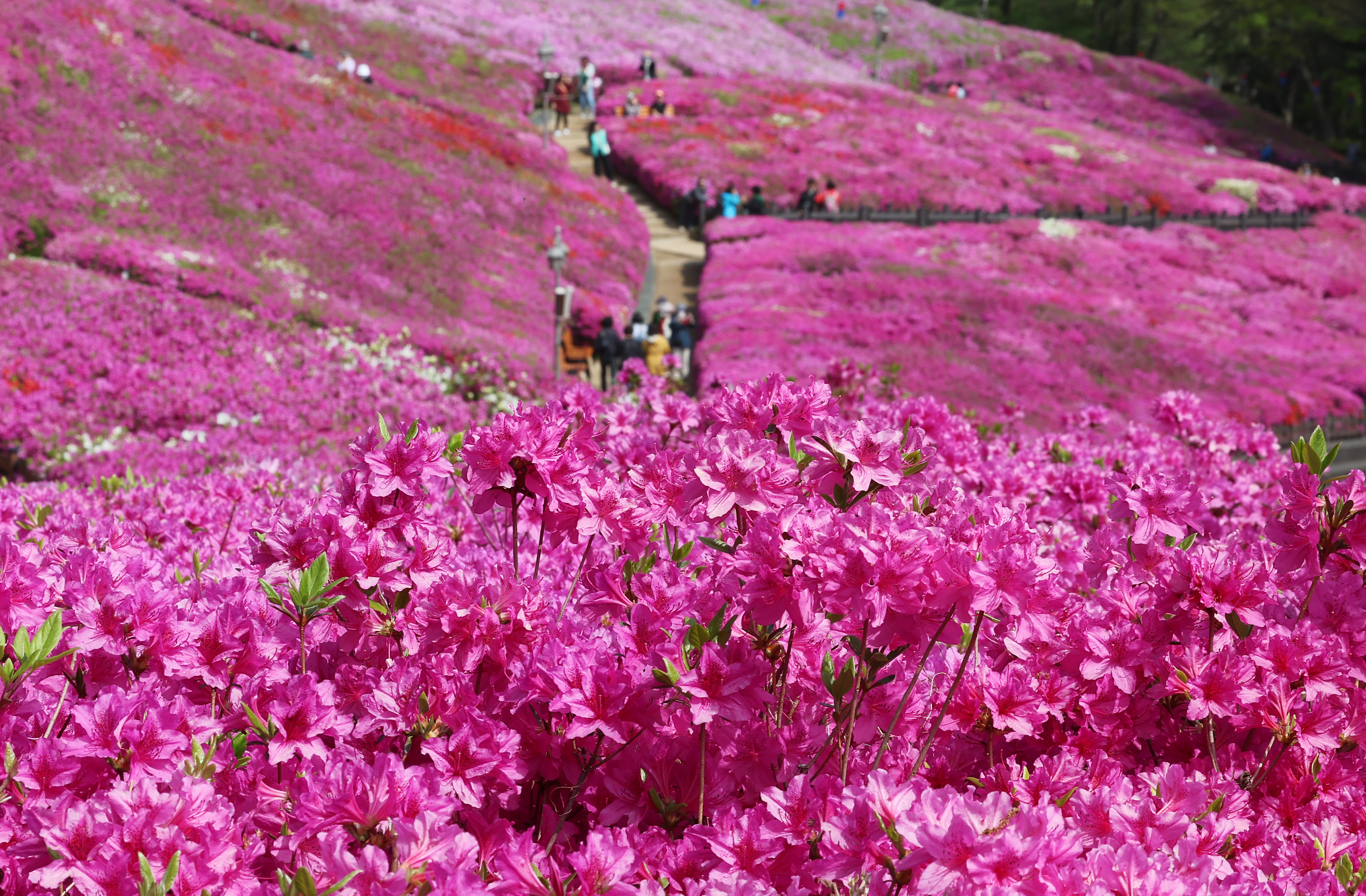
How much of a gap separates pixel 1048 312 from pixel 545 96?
16.3 m

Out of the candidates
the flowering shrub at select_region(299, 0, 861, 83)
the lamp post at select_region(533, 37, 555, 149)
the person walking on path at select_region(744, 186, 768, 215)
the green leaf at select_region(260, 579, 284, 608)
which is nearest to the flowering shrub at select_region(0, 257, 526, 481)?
the green leaf at select_region(260, 579, 284, 608)

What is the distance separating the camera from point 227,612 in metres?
2.76

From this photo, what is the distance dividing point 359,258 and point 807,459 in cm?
1886

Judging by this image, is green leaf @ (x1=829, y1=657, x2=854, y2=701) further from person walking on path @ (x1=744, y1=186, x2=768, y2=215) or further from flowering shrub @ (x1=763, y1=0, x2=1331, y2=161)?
flowering shrub @ (x1=763, y1=0, x2=1331, y2=161)

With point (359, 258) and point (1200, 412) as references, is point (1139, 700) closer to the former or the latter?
point (1200, 412)

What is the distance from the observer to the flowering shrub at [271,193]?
1762 cm

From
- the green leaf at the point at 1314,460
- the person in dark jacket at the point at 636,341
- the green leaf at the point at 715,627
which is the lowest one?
the person in dark jacket at the point at 636,341

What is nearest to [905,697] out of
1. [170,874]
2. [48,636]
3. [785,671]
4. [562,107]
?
[785,671]

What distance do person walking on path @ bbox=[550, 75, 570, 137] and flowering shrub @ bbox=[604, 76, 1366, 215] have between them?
5.03 ft

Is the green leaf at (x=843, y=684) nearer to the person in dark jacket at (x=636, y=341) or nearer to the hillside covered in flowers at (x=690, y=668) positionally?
the hillside covered in flowers at (x=690, y=668)

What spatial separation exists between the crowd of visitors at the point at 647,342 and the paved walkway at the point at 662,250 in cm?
263

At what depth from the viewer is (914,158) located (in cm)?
3622

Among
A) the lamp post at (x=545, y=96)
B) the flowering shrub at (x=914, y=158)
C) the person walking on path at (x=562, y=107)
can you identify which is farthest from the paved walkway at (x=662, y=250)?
the lamp post at (x=545, y=96)

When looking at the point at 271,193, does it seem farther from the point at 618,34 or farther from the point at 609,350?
the point at 618,34
